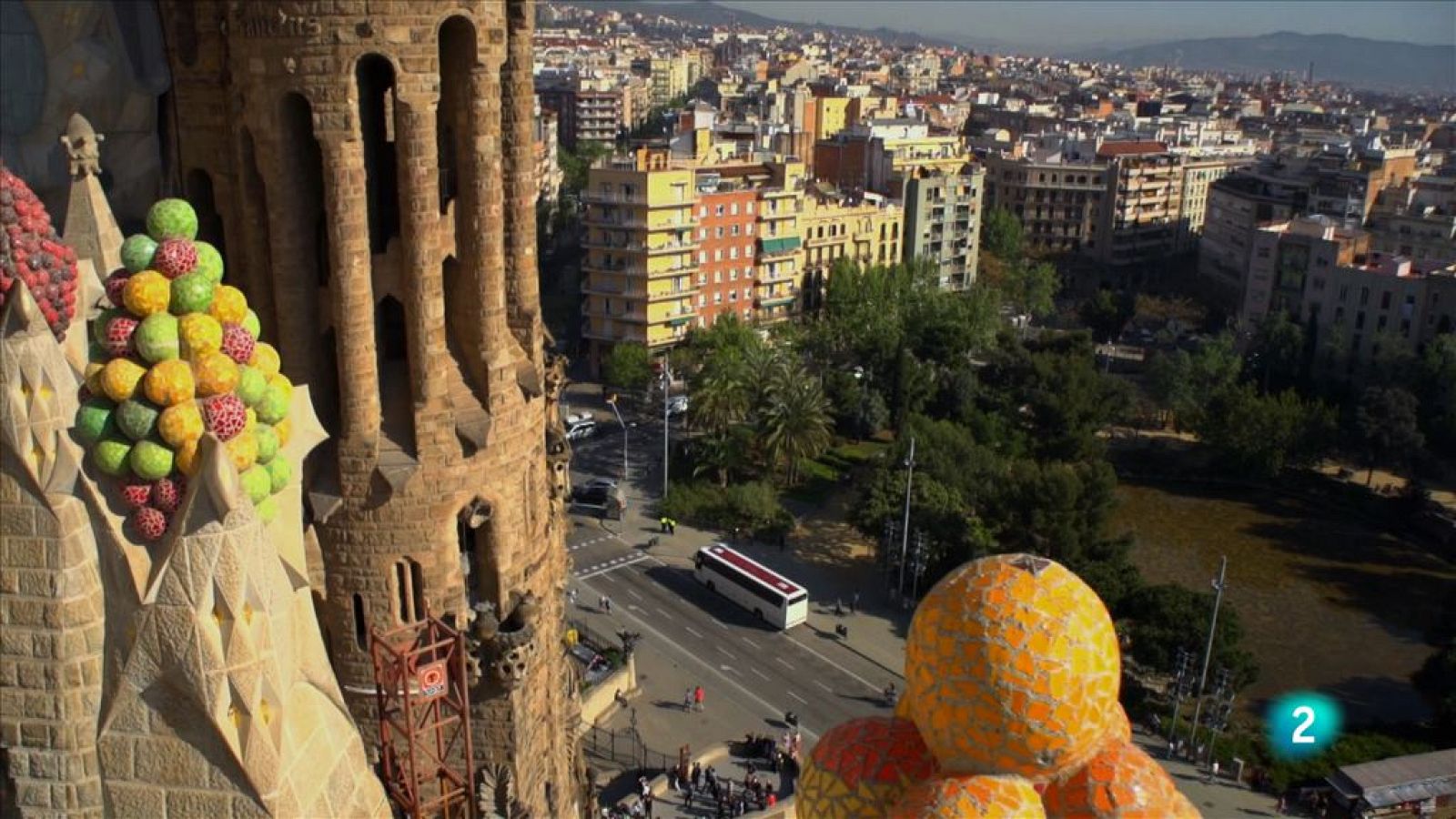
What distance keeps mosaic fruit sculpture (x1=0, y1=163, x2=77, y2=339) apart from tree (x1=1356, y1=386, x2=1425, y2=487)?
6334cm

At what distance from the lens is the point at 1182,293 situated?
351ft

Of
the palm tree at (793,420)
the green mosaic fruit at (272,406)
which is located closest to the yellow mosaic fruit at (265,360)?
the green mosaic fruit at (272,406)

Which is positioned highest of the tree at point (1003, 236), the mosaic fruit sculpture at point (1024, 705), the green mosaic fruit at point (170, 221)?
the green mosaic fruit at point (170, 221)

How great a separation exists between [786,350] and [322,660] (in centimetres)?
5917

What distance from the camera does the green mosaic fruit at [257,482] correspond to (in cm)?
880

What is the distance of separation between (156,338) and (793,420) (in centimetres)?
4912

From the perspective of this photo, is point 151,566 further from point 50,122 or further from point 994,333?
point 994,333

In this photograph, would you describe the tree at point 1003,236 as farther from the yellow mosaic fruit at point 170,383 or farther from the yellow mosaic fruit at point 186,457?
the yellow mosaic fruit at point 186,457

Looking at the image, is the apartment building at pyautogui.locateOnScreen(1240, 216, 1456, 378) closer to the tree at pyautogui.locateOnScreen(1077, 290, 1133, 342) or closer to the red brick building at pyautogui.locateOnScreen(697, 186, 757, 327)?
the tree at pyautogui.locateOnScreen(1077, 290, 1133, 342)

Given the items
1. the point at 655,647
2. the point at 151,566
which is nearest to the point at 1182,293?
the point at 655,647

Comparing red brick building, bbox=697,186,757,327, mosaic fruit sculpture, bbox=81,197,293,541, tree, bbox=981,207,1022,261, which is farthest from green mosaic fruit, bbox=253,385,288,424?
tree, bbox=981,207,1022,261

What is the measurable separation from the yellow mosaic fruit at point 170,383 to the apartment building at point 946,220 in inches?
3333

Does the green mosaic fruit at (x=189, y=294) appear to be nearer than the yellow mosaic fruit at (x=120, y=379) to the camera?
No

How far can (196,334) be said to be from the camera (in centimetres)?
845
